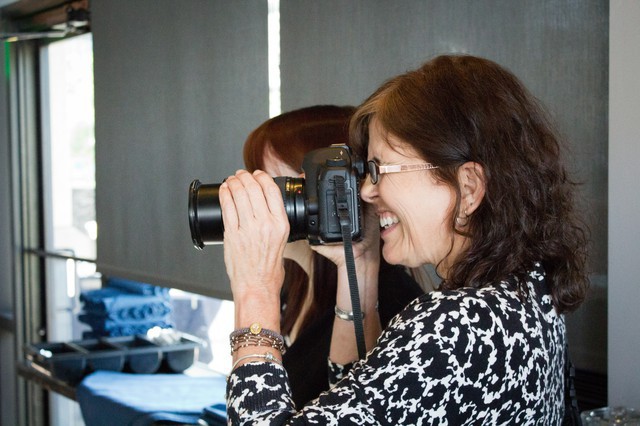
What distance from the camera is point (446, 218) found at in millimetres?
955

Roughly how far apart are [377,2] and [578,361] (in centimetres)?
87

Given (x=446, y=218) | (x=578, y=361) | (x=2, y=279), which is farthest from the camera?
(x=2, y=279)

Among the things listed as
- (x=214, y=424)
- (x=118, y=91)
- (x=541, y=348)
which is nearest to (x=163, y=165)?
(x=118, y=91)

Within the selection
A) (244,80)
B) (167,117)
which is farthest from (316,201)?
(167,117)

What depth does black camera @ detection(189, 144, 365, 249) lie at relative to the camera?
1056mm

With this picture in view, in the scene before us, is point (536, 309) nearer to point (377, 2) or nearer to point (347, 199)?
point (347, 199)

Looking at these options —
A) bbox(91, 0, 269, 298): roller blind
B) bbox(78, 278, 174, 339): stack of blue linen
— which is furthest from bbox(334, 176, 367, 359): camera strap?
bbox(78, 278, 174, 339): stack of blue linen

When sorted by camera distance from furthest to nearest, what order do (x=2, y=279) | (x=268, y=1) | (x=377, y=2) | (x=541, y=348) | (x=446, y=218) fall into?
1. (x=2, y=279)
2. (x=268, y=1)
3. (x=377, y=2)
4. (x=446, y=218)
5. (x=541, y=348)

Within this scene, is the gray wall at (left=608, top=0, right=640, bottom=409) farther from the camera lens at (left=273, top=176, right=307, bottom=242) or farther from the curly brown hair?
the camera lens at (left=273, top=176, right=307, bottom=242)

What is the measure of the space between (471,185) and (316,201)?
0.23m

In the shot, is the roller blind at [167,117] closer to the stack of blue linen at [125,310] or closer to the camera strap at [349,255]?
the stack of blue linen at [125,310]

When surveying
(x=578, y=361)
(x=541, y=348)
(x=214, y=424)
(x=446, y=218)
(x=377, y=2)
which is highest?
(x=377, y=2)

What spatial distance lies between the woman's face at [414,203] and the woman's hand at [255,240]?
142mm

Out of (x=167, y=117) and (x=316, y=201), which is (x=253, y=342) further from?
(x=167, y=117)
